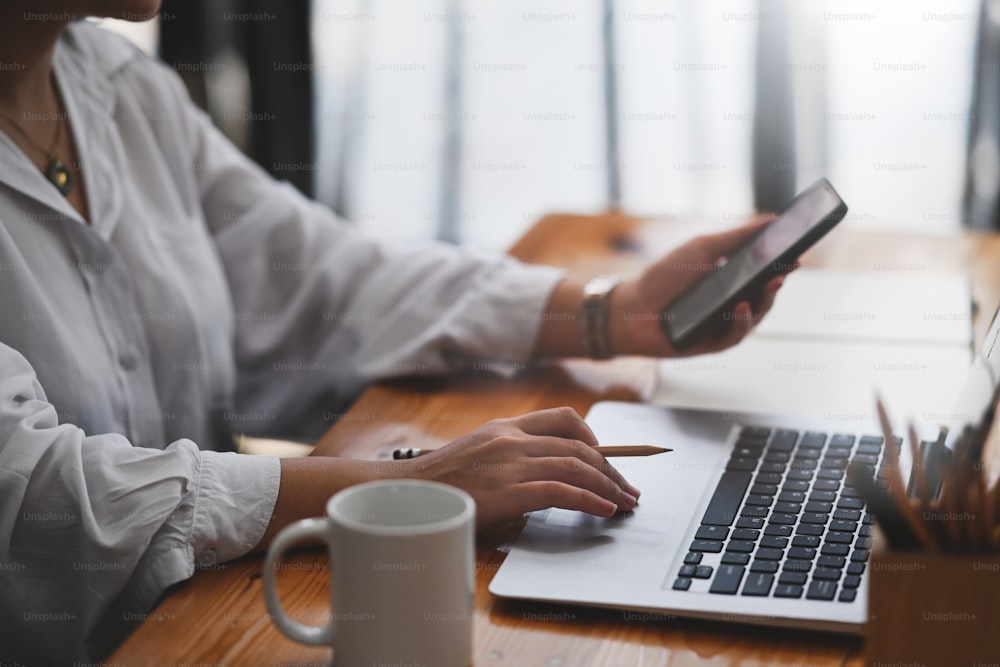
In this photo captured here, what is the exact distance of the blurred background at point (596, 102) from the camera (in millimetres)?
2836

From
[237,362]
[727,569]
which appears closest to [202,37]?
[237,362]

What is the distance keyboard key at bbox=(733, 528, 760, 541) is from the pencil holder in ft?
0.61

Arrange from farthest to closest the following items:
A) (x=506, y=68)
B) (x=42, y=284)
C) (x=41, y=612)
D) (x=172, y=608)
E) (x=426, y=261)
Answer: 1. (x=506, y=68)
2. (x=426, y=261)
3. (x=42, y=284)
4. (x=41, y=612)
5. (x=172, y=608)

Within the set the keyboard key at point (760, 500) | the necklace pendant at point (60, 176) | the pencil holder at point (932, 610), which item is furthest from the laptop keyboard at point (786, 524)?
the necklace pendant at point (60, 176)

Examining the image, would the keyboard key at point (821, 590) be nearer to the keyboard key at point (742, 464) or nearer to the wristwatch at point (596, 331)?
Answer: the keyboard key at point (742, 464)

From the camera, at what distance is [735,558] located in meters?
0.78

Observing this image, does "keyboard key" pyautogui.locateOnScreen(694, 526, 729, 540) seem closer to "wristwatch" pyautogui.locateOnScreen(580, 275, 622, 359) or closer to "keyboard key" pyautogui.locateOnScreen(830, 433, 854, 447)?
"keyboard key" pyautogui.locateOnScreen(830, 433, 854, 447)

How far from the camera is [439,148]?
3.37 metres

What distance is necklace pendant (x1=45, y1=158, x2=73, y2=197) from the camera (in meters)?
1.15

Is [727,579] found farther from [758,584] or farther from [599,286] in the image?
[599,286]

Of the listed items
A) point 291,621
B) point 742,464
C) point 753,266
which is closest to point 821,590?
point 742,464

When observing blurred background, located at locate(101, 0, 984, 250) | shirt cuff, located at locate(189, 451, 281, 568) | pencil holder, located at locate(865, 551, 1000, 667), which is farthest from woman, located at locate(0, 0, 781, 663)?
blurred background, located at locate(101, 0, 984, 250)

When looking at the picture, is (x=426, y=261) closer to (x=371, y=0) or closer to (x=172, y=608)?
(x=172, y=608)

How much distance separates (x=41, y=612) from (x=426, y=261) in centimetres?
63
